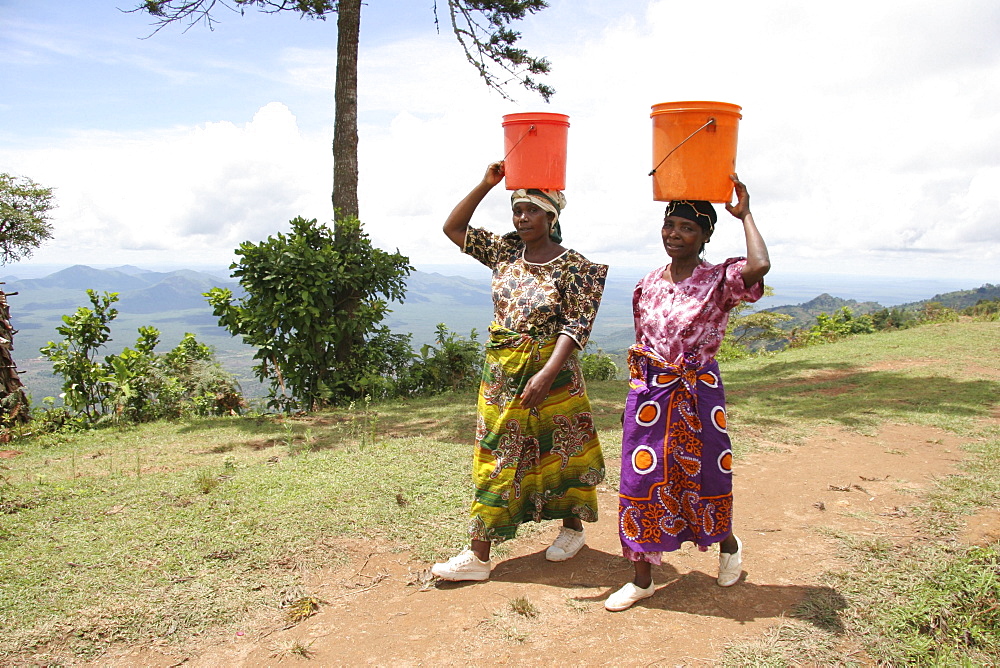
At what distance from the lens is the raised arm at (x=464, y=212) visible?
3453mm

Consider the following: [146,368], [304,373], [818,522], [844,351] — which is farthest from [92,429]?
[844,351]

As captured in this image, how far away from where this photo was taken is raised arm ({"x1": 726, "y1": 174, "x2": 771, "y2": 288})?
8.94ft

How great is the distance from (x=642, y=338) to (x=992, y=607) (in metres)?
1.81

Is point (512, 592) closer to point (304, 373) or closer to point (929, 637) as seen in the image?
point (929, 637)

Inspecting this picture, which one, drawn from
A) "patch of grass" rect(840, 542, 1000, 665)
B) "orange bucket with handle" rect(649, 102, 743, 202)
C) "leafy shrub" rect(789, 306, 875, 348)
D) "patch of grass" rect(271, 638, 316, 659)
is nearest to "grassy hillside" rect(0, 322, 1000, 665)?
"patch of grass" rect(840, 542, 1000, 665)

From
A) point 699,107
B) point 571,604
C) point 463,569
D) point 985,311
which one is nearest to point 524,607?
point 571,604

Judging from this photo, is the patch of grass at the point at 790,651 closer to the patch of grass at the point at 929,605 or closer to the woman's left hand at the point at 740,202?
the patch of grass at the point at 929,605

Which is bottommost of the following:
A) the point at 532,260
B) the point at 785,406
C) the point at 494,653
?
the point at 494,653

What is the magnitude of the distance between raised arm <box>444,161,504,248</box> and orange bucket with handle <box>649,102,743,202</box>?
90 centimetres

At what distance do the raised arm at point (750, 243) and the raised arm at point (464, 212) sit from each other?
1.17 m

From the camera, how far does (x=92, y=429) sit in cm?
709

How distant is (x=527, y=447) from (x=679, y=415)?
78 cm

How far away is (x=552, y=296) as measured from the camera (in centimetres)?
319

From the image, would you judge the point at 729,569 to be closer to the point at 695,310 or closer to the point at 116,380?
the point at 695,310
